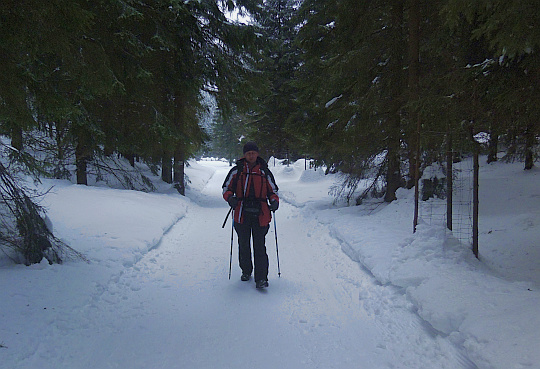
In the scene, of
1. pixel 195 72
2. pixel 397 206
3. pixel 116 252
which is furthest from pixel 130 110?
pixel 397 206

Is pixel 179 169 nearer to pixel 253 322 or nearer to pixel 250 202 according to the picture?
pixel 250 202

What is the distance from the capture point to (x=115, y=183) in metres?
14.4

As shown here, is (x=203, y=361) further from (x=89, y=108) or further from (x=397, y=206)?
(x=89, y=108)

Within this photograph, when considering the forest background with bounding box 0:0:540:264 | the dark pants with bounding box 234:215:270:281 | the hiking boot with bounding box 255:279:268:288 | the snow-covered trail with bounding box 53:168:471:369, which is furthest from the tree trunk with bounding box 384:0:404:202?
the hiking boot with bounding box 255:279:268:288

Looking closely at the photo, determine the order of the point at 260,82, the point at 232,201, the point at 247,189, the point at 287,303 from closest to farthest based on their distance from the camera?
the point at 287,303, the point at 232,201, the point at 247,189, the point at 260,82

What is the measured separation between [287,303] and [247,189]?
177cm

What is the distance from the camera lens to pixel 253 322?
12.6 ft

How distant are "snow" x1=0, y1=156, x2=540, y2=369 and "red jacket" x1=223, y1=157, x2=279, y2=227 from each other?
43.8 inches

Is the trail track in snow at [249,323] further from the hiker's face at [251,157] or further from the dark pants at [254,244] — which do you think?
the hiker's face at [251,157]

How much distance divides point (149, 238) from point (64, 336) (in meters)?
3.79

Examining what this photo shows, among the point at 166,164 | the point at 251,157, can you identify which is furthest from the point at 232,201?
the point at 166,164

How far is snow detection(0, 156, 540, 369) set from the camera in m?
3.08

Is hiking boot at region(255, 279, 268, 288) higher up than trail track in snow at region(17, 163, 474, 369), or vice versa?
hiking boot at region(255, 279, 268, 288)

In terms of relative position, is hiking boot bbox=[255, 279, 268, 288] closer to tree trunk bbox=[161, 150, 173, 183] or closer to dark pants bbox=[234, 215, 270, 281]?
dark pants bbox=[234, 215, 270, 281]
